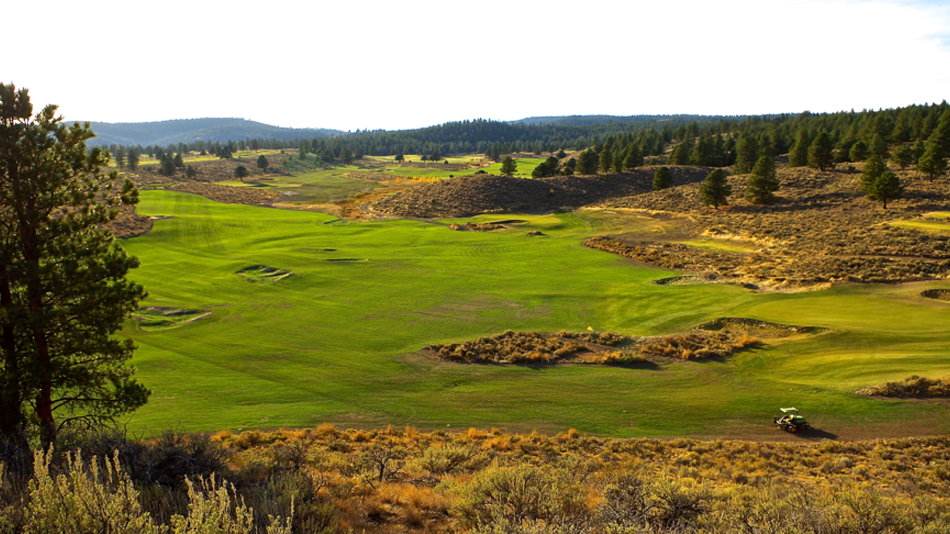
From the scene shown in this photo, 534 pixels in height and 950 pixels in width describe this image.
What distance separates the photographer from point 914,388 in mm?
20000

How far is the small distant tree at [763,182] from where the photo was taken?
69562mm

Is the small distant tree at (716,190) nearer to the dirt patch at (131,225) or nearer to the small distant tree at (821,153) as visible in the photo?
the small distant tree at (821,153)

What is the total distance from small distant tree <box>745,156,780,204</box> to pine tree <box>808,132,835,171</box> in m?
17.8

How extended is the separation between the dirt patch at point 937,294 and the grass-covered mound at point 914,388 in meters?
15.5

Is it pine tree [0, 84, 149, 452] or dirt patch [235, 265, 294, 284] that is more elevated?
pine tree [0, 84, 149, 452]

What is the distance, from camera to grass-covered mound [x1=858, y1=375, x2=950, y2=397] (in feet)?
64.8

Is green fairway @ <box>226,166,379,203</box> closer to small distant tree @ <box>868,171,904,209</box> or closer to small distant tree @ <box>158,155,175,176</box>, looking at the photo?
small distant tree @ <box>158,155,175,176</box>

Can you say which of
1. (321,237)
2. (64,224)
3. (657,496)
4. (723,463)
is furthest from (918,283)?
(321,237)

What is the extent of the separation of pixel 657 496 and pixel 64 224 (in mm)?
14995

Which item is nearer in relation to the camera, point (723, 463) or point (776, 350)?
point (723, 463)

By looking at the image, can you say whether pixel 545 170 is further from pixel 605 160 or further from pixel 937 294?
pixel 937 294

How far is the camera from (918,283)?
35.1 meters

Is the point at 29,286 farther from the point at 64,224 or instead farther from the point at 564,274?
the point at 564,274

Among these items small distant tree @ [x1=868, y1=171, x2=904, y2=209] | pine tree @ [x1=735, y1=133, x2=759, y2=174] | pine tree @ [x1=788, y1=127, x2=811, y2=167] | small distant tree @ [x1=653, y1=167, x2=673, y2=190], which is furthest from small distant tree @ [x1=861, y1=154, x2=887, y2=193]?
pine tree @ [x1=735, y1=133, x2=759, y2=174]
